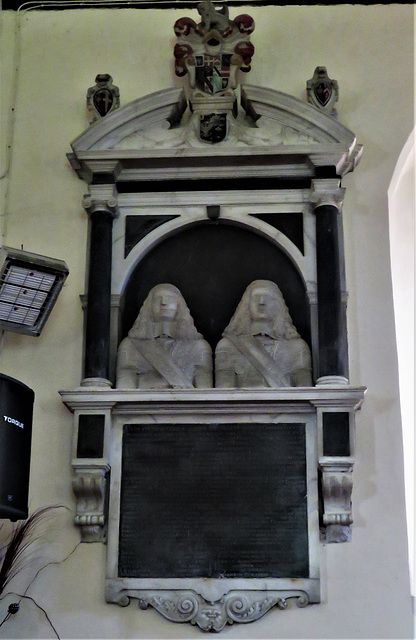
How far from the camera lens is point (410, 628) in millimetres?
5188

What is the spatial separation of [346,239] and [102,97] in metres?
1.58

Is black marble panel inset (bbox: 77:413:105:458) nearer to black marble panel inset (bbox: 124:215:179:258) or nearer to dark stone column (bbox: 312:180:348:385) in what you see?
black marble panel inset (bbox: 124:215:179:258)

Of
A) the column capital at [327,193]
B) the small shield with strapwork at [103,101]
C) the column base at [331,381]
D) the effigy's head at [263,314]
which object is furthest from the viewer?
the small shield with strapwork at [103,101]

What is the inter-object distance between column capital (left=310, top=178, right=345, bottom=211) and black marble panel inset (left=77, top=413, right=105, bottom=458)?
5.40 feet

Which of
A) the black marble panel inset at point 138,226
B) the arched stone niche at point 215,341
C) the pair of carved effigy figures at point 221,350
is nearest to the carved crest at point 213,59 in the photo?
the arched stone niche at point 215,341

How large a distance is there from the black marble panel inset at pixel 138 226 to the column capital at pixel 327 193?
791 mm

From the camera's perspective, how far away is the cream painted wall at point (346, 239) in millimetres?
5250

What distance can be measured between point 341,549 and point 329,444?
513mm

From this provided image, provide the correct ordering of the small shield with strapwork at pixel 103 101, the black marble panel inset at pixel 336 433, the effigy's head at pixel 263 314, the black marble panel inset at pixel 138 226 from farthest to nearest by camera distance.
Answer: the small shield with strapwork at pixel 103 101 → the black marble panel inset at pixel 138 226 → the effigy's head at pixel 263 314 → the black marble panel inset at pixel 336 433

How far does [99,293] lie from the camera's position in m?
5.73

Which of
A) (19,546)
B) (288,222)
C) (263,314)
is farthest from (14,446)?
(288,222)

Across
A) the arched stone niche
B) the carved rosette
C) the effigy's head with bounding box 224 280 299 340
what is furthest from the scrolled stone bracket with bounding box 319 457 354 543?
the effigy's head with bounding box 224 280 299 340

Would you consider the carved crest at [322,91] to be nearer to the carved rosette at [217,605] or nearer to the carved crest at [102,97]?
the carved crest at [102,97]

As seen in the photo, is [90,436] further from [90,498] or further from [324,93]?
[324,93]
